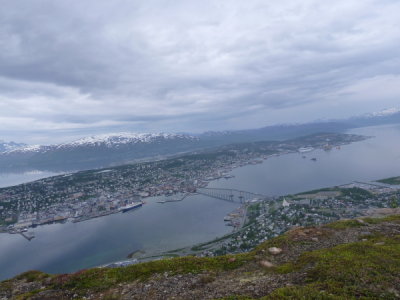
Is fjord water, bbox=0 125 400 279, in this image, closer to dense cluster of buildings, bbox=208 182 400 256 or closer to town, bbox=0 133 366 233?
dense cluster of buildings, bbox=208 182 400 256

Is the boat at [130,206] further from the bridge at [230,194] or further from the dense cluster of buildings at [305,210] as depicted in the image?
the dense cluster of buildings at [305,210]

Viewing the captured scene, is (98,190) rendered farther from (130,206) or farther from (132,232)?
(132,232)

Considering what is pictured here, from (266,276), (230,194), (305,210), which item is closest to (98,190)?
(230,194)

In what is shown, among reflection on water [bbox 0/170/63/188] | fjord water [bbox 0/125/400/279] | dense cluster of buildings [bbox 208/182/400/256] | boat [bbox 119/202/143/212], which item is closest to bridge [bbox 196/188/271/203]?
fjord water [bbox 0/125/400/279]

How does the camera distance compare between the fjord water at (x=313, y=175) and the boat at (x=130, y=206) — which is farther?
the fjord water at (x=313, y=175)

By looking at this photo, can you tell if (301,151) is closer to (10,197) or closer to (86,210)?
(86,210)

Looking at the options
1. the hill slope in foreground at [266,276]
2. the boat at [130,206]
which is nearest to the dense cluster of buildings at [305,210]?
the hill slope in foreground at [266,276]
